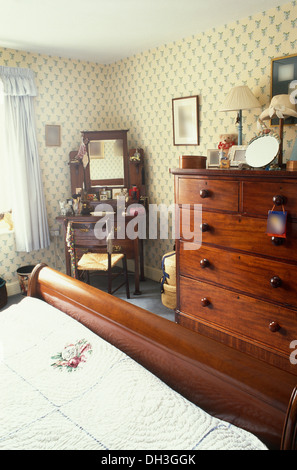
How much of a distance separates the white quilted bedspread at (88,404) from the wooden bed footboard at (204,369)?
82 mm

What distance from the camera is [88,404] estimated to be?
1.19 m

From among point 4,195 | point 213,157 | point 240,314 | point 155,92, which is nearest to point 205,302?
point 240,314

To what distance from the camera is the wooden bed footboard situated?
41.3 inches

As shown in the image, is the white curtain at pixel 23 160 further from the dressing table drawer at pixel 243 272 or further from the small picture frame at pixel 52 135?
the dressing table drawer at pixel 243 272

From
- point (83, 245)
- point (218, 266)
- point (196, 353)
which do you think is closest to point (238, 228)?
point (218, 266)

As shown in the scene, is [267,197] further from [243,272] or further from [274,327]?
[274,327]

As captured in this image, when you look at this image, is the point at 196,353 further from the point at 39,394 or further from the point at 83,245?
the point at 83,245

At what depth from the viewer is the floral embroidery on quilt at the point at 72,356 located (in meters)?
1.38

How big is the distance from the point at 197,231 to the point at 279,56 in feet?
5.00

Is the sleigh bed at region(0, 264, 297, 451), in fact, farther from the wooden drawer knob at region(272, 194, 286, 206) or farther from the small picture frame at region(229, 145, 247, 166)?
the small picture frame at region(229, 145, 247, 166)

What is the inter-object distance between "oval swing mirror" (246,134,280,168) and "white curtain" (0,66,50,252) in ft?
8.03

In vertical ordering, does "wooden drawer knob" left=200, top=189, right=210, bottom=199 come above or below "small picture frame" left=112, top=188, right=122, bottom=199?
above

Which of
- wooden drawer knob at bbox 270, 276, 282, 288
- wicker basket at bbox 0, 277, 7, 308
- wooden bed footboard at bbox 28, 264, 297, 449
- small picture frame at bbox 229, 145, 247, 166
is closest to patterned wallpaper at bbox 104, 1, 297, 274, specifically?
small picture frame at bbox 229, 145, 247, 166

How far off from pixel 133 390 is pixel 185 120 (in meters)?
2.94
